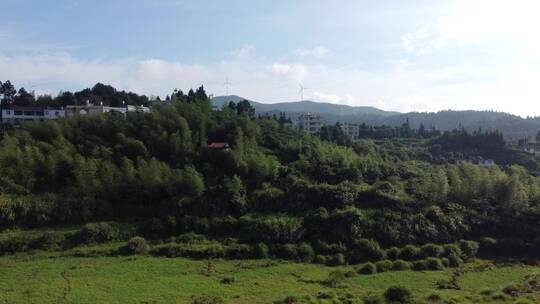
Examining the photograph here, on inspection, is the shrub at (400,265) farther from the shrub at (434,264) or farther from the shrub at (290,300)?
the shrub at (290,300)

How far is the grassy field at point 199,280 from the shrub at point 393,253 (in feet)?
6.56

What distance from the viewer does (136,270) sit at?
62.5 feet

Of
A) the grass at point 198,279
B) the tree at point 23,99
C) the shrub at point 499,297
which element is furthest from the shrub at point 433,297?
the tree at point 23,99

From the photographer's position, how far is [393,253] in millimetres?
22359

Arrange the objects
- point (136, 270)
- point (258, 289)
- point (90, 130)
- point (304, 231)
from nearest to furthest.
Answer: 1. point (258, 289)
2. point (136, 270)
3. point (304, 231)
4. point (90, 130)

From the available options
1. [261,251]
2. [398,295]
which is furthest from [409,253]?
[261,251]

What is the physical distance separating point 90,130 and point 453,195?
980 inches

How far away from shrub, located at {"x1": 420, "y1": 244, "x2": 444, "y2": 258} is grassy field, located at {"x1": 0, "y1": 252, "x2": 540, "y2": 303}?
135 cm

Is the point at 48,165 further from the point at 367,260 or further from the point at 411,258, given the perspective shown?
the point at 411,258

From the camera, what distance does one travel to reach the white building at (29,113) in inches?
1674

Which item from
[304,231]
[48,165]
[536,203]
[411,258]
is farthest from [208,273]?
[536,203]

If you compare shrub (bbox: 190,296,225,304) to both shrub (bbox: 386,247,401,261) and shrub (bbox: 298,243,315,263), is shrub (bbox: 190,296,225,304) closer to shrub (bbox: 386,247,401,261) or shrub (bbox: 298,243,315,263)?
shrub (bbox: 298,243,315,263)

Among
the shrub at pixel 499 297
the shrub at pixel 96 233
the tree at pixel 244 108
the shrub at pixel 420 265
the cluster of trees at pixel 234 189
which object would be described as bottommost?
the shrub at pixel 420 265

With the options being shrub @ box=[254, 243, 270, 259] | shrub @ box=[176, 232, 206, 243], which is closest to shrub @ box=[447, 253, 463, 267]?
shrub @ box=[254, 243, 270, 259]
